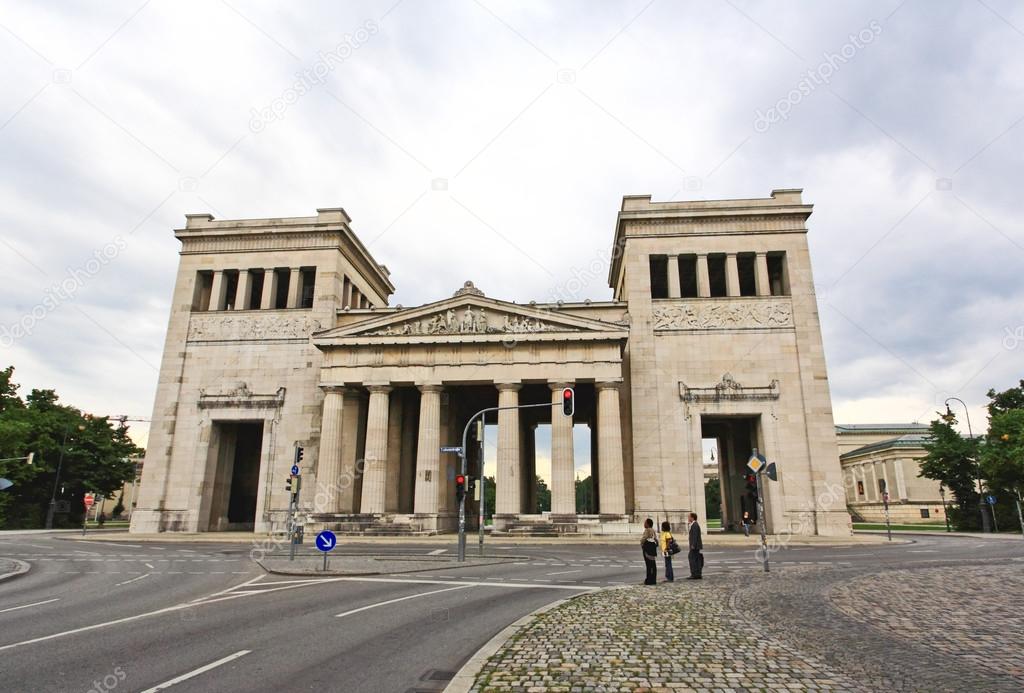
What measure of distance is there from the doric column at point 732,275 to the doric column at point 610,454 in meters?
11.7

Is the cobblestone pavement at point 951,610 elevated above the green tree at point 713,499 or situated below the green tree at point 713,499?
below

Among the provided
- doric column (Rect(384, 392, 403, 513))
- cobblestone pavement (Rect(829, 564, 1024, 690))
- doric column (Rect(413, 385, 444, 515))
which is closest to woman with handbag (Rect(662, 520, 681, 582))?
cobblestone pavement (Rect(829, 564, 1024, 690))

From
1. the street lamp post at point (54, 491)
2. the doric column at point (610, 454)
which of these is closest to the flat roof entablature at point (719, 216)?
the doric column at point (610, 454)

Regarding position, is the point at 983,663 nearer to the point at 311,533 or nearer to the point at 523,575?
the point at 523,575

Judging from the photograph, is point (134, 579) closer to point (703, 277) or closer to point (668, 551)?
point (668, 551)

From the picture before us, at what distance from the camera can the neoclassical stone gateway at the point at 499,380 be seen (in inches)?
1507

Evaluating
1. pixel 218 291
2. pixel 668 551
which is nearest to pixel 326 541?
pixel 668 551

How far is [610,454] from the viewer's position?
122 feet

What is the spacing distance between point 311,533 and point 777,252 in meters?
36.5

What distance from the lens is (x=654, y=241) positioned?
44.5 m

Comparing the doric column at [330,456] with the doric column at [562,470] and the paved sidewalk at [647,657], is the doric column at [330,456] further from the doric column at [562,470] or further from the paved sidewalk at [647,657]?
the paved sidewalk at [647,657]

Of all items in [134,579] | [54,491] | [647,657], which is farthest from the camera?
[54,491]

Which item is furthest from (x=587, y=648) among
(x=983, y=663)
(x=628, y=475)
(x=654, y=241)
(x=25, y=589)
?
(x=654, y=241)

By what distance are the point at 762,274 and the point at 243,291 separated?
126 ft
